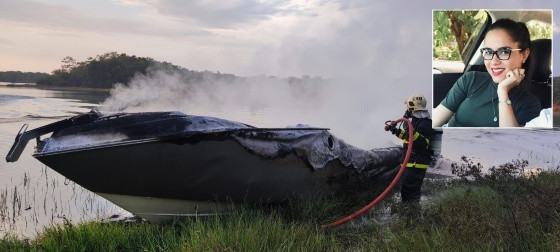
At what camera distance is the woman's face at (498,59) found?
32.5ft

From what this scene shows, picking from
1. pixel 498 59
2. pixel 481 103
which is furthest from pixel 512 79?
pixel 481 103

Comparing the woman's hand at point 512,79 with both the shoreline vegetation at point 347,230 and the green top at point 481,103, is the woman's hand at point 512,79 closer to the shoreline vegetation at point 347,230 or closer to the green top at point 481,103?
the green top at point 481,103

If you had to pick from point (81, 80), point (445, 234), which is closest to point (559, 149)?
point (445, 234)

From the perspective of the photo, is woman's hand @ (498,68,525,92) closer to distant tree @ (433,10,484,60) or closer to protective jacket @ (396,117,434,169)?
distant tree @ (433,10,484,60)

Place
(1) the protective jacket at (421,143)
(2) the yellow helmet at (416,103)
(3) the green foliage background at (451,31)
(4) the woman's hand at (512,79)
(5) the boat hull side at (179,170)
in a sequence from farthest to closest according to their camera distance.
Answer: (3) the green foliage background at (451,31) < (4) the woman's hand at (512,79) < (2) the yellow helmet at (416,103) < (1) the protective jacket at (421,143) < (5) the boat hull side at (179,170)

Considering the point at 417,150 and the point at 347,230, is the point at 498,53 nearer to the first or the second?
the point at 417,150

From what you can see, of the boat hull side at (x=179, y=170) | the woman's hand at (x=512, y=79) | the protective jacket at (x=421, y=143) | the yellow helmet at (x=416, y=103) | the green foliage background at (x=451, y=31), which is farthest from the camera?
the green foliage background at (x=451, y=31)

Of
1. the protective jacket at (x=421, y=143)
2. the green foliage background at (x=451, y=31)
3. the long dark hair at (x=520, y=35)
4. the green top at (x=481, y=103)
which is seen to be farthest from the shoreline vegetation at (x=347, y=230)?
the long dark hair at (x=520, y=35)

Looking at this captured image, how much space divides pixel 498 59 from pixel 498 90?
61 centimetres

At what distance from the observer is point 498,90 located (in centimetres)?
998

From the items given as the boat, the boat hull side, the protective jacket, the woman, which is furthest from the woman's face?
the boat hull side

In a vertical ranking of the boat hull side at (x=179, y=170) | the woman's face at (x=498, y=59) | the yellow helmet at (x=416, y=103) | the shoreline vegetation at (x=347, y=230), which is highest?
the woman's face at (x=498, y=59)

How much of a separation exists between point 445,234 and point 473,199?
2.16m

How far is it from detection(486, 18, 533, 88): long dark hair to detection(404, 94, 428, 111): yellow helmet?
13.3 ft
